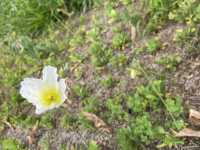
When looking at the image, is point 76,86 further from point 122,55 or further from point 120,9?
point 120,9

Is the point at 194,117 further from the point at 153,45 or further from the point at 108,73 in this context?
the point at 108,73

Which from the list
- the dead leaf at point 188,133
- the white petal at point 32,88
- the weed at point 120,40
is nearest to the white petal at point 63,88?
the white petal at point 32,88

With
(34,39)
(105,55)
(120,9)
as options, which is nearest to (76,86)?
(105,55)

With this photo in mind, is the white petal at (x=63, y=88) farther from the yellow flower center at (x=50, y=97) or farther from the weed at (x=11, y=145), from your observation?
the weed at (x=11, y=145)

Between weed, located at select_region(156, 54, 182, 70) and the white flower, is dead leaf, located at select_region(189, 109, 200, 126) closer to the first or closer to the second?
weed, located at select_region(156, 54, 182, 70)

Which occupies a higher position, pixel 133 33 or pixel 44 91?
pixel 133 33

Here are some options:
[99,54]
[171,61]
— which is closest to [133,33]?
[99,54]

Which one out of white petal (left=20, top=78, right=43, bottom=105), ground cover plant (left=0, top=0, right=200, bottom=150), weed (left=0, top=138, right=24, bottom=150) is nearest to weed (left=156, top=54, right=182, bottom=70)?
ground cover plant (left=0, top=0, right=200, bottom=150)
